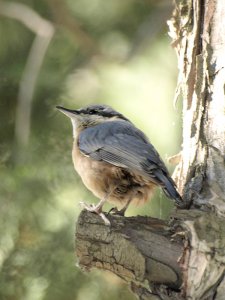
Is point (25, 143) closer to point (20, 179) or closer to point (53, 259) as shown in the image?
point (20, 179)

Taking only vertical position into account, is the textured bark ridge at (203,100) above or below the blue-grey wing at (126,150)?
above

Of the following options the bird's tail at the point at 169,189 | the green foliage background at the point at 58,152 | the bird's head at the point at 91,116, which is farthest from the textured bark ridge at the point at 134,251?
the bird's head at the point at 91,116

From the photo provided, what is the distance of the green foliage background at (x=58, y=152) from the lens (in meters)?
4.14

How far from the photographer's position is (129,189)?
142 inches

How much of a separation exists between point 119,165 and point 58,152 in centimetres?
84

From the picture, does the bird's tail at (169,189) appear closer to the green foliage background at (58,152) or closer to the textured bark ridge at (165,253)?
the textured bark ridge at (165,253)

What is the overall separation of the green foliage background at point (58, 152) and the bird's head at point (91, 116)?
14 centimetres

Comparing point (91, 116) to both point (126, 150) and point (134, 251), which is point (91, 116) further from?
point (134, 251)

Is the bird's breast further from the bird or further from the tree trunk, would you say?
the tree trunk

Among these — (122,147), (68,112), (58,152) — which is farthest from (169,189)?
(58,152)

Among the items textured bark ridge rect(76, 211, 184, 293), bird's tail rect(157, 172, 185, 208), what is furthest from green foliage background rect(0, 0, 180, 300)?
textured bark ridge rect(76, 211, 184, 293)

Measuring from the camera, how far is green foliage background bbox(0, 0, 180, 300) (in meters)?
4.14

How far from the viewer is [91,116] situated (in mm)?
4094

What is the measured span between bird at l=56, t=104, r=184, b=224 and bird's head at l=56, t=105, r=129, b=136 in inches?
4.0
